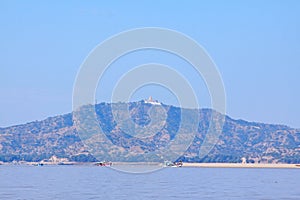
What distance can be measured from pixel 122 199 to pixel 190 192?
18.4 metres

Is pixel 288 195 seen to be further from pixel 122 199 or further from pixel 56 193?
pixel 56 193

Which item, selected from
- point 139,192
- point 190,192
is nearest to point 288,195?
point 190,192

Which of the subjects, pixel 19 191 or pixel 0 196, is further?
pixel 19 191

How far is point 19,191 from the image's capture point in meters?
103

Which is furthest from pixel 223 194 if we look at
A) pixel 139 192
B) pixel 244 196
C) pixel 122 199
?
pixel 122 199

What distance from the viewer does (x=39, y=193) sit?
9856 cm

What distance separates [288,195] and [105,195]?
27093mm

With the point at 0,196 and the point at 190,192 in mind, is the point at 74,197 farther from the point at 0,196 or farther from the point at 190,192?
the point at 190,192

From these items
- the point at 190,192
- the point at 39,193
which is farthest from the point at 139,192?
the point at 39,193

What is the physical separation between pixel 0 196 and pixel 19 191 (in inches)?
422

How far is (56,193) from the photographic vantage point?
325ft

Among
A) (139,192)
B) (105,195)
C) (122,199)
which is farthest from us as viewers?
(139,192)

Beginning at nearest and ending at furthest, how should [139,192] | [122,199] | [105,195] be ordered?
[122,199]
[105,195]
[139,192]

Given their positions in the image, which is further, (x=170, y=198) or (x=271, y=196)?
(x=271, y=196)
